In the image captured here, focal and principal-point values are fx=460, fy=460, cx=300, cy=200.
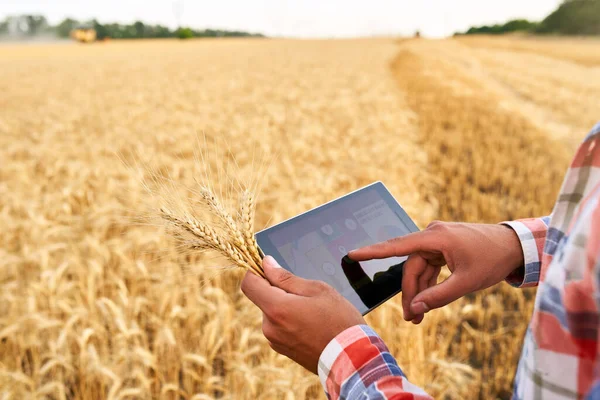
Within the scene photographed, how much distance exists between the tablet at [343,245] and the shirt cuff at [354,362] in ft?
1.18

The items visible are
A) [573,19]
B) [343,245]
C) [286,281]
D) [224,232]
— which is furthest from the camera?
[573,19]

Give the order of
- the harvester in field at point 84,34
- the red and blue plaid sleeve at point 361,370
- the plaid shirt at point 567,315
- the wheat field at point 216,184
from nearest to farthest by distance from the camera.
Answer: the plaid shirt at point 567,315 < the red and blue plaid sleeve at point 361,370 < the wheat field at point 216,184 < the harvester in field at point 84,34

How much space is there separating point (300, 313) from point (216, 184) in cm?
356

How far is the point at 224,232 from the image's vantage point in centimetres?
108

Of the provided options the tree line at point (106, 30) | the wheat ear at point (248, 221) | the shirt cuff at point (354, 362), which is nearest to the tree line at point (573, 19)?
the tree line at point (106, 30)

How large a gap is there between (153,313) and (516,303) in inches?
91.2

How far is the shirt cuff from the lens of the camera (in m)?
0.81

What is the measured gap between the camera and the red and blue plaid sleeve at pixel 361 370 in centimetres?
76

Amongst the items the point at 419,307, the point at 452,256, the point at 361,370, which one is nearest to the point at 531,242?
the point at 452,256

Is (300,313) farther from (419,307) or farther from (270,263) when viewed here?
(419,307)

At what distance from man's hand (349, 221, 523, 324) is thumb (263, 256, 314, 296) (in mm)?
229

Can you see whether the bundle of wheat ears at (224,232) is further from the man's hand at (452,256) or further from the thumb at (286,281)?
the man's hand at (452,256)

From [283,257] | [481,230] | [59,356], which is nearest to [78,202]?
[59,356]

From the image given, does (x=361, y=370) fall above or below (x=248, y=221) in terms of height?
below
